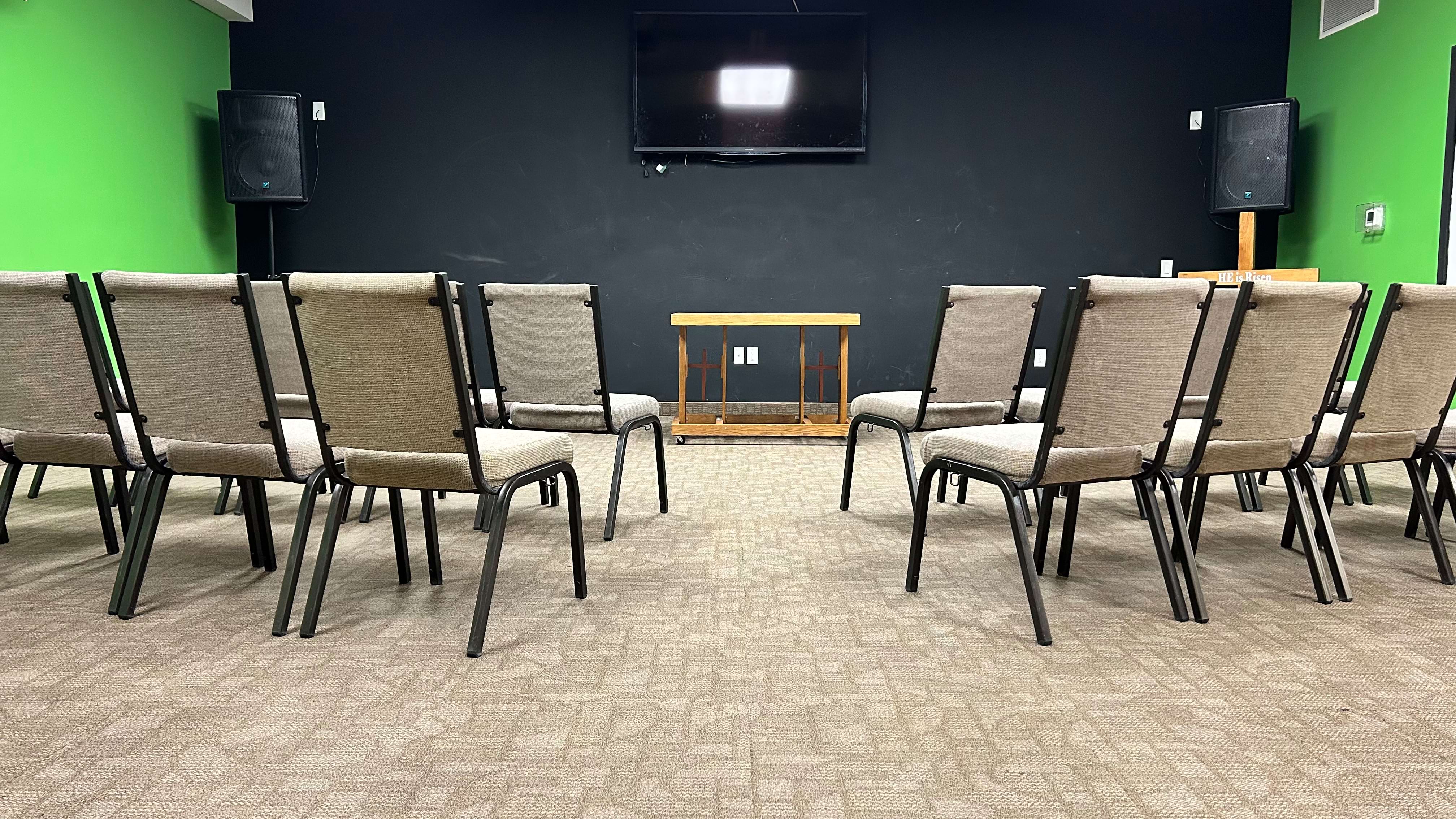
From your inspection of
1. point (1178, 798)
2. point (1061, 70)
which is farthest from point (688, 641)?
point (1061, 70)

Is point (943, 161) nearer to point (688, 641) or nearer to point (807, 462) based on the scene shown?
point (807, 462)

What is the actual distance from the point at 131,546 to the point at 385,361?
0.91m

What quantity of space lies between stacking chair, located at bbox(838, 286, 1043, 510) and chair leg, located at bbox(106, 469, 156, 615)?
212 centimetres

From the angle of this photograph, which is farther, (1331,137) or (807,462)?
(1331,137)

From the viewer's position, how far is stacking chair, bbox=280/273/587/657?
1.89 metres

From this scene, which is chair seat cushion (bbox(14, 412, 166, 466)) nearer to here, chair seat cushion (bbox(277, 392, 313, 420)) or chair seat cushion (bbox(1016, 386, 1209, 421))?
chair seat cushion (bbox(277, 392, 313, 420))

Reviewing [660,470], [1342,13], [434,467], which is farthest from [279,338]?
[1342,13]

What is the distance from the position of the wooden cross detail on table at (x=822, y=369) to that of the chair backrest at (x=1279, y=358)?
377cm

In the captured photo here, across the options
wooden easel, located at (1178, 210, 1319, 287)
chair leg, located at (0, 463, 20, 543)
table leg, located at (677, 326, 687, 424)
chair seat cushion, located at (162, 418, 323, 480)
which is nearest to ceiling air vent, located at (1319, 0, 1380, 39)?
wooden easel, located at (1178, 210, 1319, 287)

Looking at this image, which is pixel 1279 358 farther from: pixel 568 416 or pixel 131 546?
pixel 131 546

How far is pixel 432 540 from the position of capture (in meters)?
2.45

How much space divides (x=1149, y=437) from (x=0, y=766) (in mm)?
2195

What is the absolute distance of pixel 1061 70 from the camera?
6.62m

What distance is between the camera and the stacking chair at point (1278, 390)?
2133 millimetres
